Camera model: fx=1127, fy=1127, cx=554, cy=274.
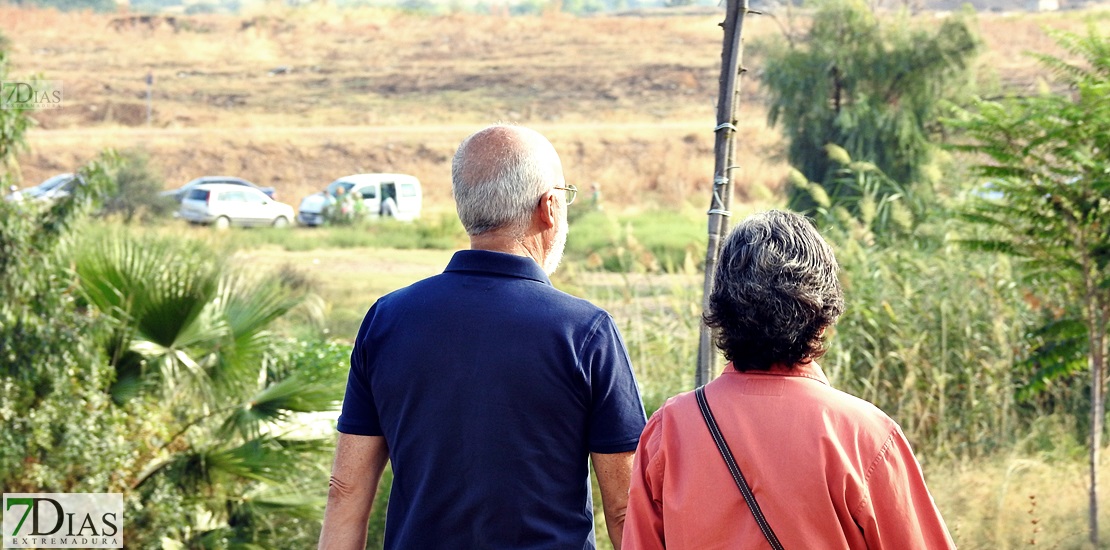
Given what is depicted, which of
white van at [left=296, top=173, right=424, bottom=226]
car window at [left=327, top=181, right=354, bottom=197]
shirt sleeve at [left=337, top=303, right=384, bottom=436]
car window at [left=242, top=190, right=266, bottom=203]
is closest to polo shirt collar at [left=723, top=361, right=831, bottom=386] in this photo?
shirt sleeve at [left=337, top=303, right=384, bottom=436]

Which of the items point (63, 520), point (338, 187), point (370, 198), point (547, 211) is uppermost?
point (547, 211)

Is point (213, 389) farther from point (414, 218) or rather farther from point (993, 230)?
point (414, 218)

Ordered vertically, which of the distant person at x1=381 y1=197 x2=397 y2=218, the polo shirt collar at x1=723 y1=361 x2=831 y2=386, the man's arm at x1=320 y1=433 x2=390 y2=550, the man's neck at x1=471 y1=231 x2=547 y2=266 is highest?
the man's neck at x1=471 y1=231 x2=547 y2=266

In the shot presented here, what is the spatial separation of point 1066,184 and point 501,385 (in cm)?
415

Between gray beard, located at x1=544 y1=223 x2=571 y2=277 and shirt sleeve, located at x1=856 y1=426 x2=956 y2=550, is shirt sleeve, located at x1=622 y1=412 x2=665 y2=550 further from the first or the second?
gray beard, located at x1=544 y1=223 x2=571 y2=277

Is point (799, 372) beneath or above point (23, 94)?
beneath

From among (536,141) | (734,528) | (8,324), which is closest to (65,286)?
(8,324)

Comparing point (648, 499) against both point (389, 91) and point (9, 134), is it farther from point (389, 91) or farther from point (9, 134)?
point (389, 91)

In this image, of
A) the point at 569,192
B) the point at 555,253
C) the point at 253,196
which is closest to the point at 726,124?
the point at 569,192

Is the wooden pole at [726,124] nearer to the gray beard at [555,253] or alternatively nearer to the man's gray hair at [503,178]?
the gray beard at [555,253]

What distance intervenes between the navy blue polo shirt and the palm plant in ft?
11.7

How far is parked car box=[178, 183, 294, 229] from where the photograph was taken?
97.7 ft

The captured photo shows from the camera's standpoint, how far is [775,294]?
72.6 inches

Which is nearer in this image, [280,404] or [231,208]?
[280,404]
